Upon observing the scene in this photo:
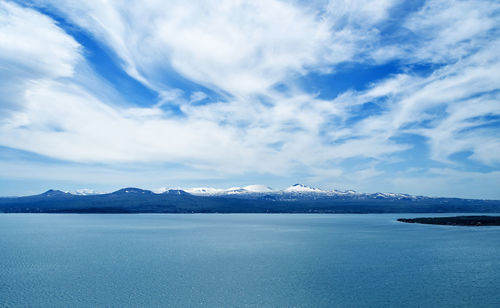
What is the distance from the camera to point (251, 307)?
23.5 m

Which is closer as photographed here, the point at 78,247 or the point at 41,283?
the point at 41,283

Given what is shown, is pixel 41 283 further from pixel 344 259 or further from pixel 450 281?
pixel 450 281

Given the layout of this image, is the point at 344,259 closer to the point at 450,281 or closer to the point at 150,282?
the point at 450,281

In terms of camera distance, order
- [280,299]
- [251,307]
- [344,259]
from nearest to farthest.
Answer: [251,307] < [280,299] < [344,259]

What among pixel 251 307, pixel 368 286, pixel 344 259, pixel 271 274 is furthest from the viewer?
pixel 344 259

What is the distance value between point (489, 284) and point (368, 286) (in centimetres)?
1036

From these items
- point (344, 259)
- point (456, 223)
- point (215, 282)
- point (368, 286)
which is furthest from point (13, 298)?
point (456, 223)

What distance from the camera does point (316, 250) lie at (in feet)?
166

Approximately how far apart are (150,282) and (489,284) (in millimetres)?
28685

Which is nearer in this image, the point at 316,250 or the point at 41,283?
the point at 41,283

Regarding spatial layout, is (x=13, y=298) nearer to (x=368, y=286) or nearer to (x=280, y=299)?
(x=280, y=299)

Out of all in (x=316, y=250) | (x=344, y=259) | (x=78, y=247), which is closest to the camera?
(x=344, y=259)

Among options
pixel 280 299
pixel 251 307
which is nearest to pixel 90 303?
pixel 251 307

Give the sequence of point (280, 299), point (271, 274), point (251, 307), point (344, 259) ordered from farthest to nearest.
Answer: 1. point (344, 259)
2. point (271, 274)
3. point (280, 299)
4. point (251, 307)
